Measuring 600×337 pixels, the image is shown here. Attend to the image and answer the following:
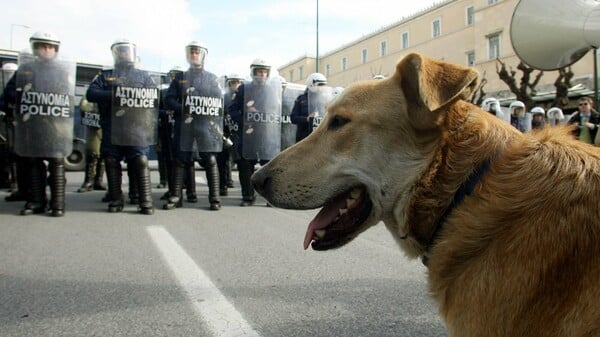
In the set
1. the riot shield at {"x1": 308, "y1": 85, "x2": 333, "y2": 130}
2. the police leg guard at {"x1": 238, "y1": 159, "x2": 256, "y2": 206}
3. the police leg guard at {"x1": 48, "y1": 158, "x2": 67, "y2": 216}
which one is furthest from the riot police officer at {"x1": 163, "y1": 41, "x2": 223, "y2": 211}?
the riot shield at {"x1": 308, "y1": 85, "x2": 333, "y2": 130}

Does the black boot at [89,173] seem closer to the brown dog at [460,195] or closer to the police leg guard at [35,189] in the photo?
the police leg guard at [35,189]

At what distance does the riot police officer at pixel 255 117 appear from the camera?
27.1ft

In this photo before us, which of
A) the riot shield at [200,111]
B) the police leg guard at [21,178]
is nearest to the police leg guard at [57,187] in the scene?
the police leg guard at [21,178]

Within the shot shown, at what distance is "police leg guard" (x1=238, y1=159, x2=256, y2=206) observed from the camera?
814 centimetres

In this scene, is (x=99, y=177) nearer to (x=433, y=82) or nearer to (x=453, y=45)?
(x=433, y=82)

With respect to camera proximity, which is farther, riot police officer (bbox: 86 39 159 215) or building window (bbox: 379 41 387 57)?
building window (bbox: 379 41 387 57)

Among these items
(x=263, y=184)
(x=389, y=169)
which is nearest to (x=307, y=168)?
(x=263, y=184)

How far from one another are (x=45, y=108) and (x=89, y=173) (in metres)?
3.54

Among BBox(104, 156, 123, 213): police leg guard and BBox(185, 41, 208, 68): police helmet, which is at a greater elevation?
BBox(185, 41, 208, 68): police helmet

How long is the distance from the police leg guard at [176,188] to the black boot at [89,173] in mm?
2881

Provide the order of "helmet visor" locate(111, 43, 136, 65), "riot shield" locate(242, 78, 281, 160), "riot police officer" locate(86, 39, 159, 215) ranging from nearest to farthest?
1. "riot police officer" locate(86, 39, 159, 215)
2. "helmet visor" locate(111, 43, 136, 65)
3. "riot shield" locate(242, 78, 281, 160)

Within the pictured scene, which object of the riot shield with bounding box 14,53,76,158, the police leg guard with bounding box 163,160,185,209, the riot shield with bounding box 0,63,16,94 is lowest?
the police leg guard with bounding box 163,160,185,209

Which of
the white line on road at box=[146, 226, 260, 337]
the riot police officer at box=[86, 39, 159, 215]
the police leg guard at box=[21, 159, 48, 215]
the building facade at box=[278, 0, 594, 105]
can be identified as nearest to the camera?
the white line on road at box=[146, 226, 260, 337]

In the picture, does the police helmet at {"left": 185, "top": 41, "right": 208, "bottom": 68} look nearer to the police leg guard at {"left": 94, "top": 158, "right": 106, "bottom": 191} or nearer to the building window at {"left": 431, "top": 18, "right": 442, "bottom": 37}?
the police leg guard at {"left": 94, "top": 158, "right": 106, "bottom": 191}
